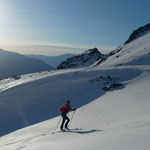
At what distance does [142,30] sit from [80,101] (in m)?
82.6

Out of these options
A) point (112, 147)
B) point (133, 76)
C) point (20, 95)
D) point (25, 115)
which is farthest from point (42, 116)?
point (112, 147)

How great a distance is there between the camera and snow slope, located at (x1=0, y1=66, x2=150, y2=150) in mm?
5244

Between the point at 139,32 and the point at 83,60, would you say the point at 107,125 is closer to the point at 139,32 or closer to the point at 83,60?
the point at 139,32

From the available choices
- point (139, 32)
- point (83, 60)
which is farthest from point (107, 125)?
point (83, 60)

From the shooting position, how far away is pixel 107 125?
9.29m

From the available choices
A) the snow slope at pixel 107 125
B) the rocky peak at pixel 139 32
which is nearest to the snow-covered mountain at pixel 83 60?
the rocky peak at pixel 139 32

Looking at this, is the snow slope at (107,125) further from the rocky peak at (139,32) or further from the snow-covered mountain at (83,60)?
the snow-covered mountain at (83,60)

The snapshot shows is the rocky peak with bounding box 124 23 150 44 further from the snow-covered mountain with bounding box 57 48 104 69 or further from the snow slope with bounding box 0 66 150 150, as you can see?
the snow slope with bounding box 0 66 150 150

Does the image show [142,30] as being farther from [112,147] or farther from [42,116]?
[112,147]

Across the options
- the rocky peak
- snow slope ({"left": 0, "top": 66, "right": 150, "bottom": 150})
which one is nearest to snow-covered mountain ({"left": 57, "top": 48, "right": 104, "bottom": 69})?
the rocky peak

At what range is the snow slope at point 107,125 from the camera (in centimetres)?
Result: 524

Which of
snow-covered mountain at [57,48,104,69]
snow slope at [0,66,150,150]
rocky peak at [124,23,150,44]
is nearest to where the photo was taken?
snow slope at [0,66,150,150]

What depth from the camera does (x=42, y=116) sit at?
786 inches

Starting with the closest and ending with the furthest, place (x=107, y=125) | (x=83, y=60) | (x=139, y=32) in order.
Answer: (x=107, y=125) < (x=139, y=32) < (x=83, y=60)
